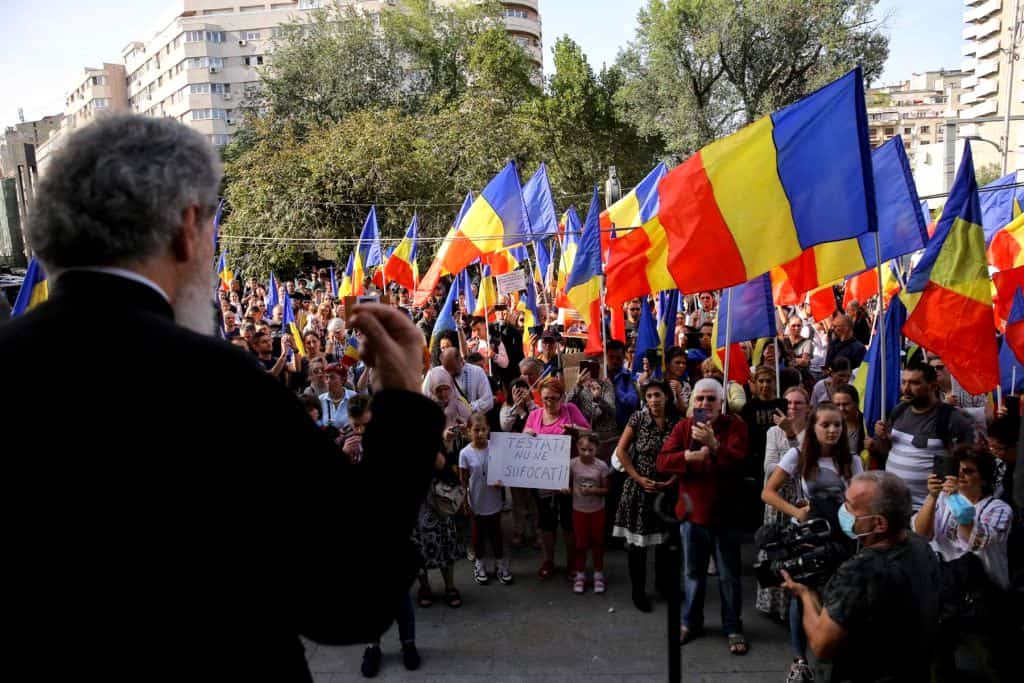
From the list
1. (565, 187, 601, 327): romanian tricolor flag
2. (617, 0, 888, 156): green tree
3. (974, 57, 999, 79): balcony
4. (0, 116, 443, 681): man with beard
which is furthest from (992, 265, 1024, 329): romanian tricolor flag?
(974, 57, 999, 79): balcony

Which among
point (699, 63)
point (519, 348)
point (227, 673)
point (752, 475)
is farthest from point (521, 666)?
point (699, 63)

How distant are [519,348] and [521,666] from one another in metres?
7.52

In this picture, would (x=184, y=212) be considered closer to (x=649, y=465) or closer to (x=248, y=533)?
(x=248, y=533)

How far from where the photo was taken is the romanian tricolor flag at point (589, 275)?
938 centimetres

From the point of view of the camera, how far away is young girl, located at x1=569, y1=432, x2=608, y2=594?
706cm

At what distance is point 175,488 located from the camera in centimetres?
105

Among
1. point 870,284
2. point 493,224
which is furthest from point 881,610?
point 870,284

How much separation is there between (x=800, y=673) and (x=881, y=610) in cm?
246

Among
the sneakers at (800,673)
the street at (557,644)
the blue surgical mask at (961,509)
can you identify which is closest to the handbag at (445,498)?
the street at (557,644)

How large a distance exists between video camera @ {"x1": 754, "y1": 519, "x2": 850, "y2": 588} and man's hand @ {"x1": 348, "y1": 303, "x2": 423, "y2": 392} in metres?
2.33

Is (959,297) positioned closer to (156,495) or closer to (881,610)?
(881,610)

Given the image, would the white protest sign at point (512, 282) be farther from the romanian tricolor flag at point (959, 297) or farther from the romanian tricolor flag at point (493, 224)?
the romanian tricolor flag at point (959, 297)

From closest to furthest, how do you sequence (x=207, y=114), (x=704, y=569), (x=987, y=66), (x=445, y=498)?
(x=704, y=569) < (x=445, y=498) < (x=207, y=114) < (x=987, y=66)

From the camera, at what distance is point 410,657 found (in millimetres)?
5828
